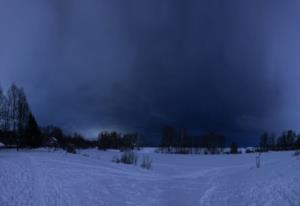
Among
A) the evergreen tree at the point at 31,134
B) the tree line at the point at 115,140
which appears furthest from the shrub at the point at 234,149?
the evergreen tree at the point at 31,134

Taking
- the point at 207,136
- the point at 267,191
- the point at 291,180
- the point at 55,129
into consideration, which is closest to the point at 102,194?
the point at 267,191

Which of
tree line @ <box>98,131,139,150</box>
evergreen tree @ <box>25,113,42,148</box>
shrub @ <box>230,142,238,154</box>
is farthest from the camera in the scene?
tree line @ <box>98,131,139,150</box>

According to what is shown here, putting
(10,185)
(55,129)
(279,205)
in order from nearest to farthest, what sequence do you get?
(279,205) < (10,185) < (55,129)

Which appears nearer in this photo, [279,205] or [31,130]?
[279,205]

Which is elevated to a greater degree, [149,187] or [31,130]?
[31,130]

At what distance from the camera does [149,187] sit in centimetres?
1104

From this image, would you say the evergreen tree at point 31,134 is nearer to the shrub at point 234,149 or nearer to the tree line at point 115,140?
the tree line at point 115,140

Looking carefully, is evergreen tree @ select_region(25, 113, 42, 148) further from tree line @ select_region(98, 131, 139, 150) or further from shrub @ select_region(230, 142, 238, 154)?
shrub @ select_region(230, 142, 238, 154)

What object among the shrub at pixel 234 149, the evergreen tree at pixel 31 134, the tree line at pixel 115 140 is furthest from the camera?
the tree line at pixel 115 140

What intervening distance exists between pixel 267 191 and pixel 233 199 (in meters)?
1.10

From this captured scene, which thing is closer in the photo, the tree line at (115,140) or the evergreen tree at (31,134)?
the evergreen tree at (31,134)

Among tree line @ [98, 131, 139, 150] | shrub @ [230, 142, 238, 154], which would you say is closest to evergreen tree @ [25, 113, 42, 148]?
tree line @ [98, 131, 139, 150]

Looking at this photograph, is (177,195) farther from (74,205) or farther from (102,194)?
(74,205)

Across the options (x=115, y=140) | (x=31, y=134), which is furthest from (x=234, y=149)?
(x=31, y=134)
